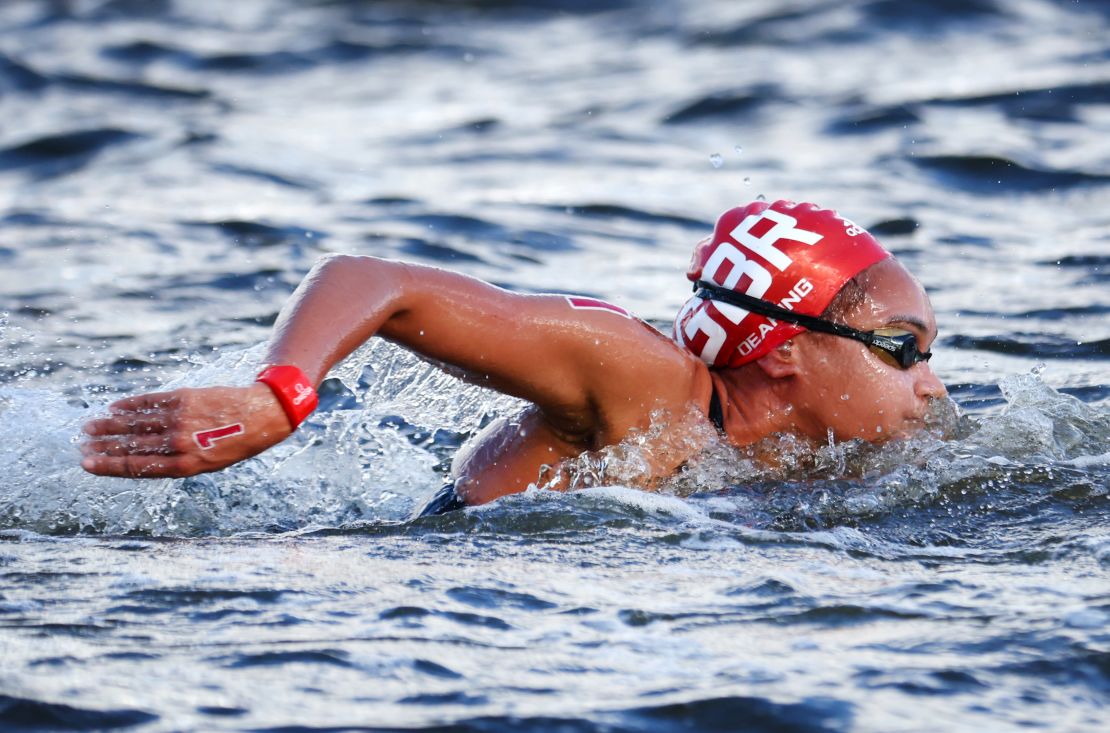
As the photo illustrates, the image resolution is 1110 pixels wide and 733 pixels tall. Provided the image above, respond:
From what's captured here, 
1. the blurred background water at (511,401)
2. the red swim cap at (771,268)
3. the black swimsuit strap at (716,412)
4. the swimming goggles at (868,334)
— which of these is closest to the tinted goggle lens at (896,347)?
the swimming goggles at (868,334)

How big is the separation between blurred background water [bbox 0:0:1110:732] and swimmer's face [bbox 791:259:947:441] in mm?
147

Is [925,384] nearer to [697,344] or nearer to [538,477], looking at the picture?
[697,344]

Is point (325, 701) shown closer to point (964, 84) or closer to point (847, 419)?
point (847, 419)

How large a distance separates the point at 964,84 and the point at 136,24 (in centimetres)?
1051

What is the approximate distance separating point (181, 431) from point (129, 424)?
18cm

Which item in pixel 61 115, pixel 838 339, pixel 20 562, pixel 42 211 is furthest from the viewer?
pixel 61 115

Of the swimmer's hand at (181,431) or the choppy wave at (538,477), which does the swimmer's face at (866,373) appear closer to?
the choppy wave at (538,477)

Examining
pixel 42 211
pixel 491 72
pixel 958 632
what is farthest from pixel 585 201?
pixel 958 632

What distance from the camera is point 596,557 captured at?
4605mm

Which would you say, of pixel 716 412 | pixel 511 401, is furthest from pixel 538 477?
pixel 511 401

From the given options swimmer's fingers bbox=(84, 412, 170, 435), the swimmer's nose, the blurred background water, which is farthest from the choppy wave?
swimmer's fingers bbox=(84, 412, 170, 435)

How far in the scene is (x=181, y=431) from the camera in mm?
3889

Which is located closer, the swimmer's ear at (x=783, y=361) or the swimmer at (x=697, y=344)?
the swimmer at (x=697, y=344)

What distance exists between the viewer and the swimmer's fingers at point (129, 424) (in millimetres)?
3930
